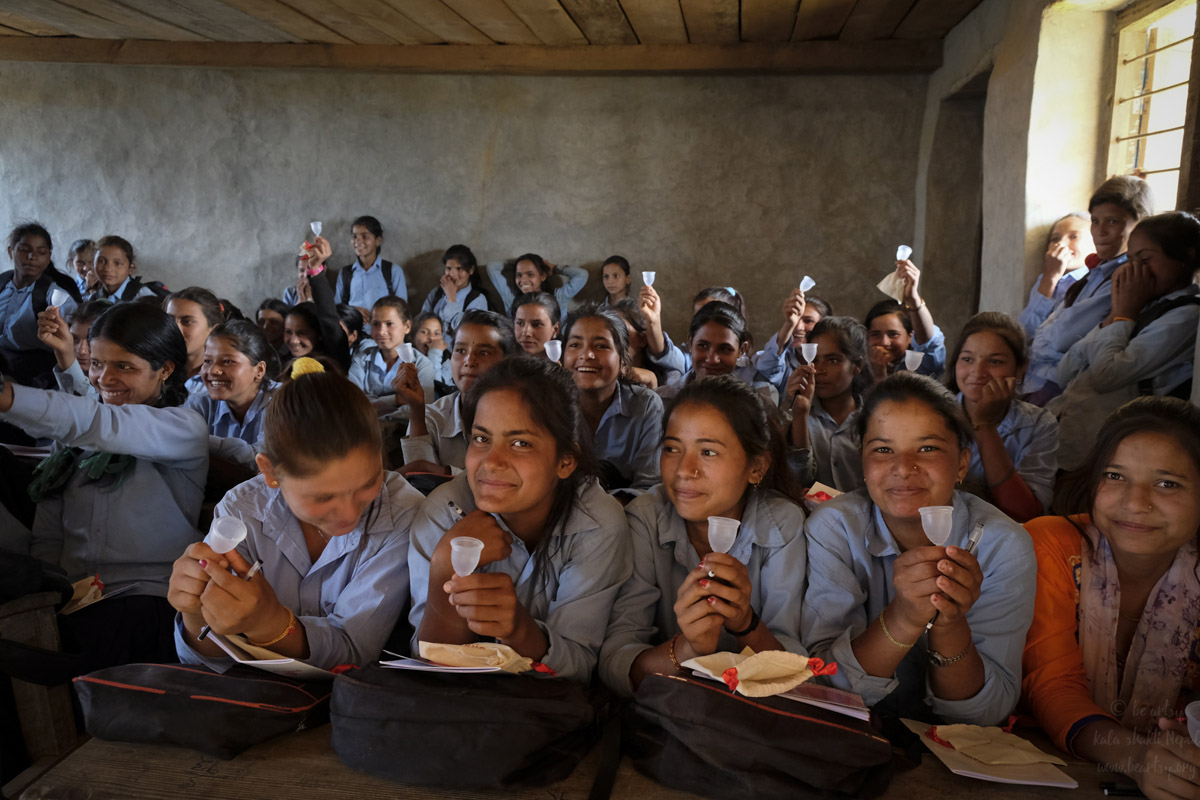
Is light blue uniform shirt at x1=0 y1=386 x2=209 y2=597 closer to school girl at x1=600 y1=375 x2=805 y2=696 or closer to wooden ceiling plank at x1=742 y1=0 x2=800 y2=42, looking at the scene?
school girl at x1=600 y1=375 x2=805 y2=696

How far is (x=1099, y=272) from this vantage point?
136 inches

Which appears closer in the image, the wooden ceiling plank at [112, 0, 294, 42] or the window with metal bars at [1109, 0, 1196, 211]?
the window with metal bars at [1109, 0, 1196, 211]

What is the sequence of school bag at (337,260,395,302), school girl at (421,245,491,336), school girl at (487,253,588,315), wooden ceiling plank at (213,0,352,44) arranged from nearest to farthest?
wooden ceiling plank at (213,0,352,44)
school girl at (487,253,588,315)
school girl at (421,245,491,336)
school bag at (337,260,395,302)

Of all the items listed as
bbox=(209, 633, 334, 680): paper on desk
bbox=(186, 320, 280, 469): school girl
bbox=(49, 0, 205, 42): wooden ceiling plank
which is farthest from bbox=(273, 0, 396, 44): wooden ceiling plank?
bbox=(209, 633, 334, 680): paper on desk

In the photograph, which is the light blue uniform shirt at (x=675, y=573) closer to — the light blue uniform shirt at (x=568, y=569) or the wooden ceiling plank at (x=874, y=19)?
the light blue uniform shirt at (x=568, y=569)

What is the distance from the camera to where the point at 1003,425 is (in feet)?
8.95

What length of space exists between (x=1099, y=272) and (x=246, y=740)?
12.0ft

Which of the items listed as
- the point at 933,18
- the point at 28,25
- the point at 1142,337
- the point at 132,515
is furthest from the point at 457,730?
the point at 28,25

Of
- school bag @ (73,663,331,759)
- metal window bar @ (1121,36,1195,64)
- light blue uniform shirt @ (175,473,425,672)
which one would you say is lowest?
school bag @ (73,663,331,759)

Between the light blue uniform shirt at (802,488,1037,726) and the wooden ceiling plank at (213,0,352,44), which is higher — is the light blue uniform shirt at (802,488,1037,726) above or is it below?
below

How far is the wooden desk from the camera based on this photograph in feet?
4.20

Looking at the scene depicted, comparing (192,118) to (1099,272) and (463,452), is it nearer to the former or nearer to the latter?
(463,452)

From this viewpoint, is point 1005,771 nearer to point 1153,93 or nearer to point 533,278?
point 1153,93

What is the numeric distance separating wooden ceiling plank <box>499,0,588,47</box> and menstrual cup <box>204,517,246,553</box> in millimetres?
5060
